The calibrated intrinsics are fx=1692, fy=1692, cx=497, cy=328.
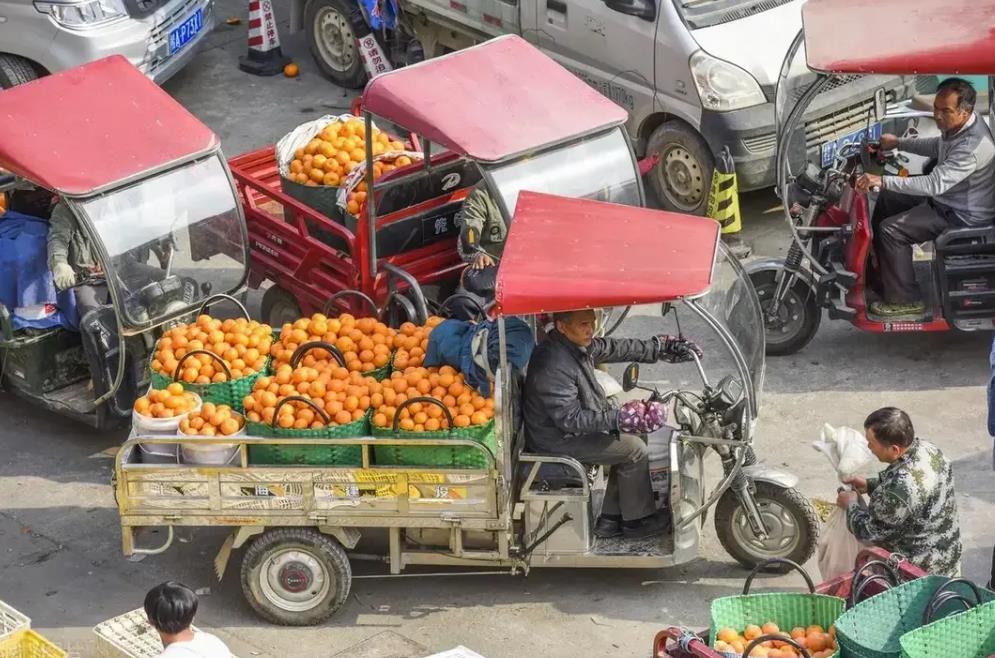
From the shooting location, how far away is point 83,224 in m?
9.91

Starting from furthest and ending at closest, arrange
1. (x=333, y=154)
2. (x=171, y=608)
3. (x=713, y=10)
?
(x=713, y=10), (x=333, y=154), (x=171, y=608)

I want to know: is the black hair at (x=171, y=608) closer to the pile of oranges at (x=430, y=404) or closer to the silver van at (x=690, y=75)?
the pile of oranges at (x=430, y=404)

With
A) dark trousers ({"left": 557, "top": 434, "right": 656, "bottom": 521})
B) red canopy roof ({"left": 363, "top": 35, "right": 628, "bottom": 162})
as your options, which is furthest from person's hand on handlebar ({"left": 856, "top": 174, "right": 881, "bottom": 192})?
dark trousers ({"left": 557, "top": 434, "right": 656, "bottom": 521})

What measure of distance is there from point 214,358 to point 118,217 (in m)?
1.47

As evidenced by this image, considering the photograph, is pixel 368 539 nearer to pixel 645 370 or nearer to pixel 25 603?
pixel 25 603

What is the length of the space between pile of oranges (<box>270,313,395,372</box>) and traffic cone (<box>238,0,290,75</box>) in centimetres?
680

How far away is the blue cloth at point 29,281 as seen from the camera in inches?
412

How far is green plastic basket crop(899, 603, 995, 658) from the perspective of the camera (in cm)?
672

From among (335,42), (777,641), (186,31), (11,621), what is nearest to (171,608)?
(11,621)

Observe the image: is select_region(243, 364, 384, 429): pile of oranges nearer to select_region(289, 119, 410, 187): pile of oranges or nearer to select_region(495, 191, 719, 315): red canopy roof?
select_region(495, 191, 719, 315): red canopy roof

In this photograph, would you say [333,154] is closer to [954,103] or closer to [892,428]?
[954,103]

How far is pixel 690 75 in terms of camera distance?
12297 millimetres

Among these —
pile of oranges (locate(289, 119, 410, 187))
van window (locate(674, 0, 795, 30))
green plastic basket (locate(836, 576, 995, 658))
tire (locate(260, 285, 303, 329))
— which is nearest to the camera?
green plastic basket (locate(836, 576, 995, 658))

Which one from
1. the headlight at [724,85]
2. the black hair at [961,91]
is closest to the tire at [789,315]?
the black hair at [961,91]
